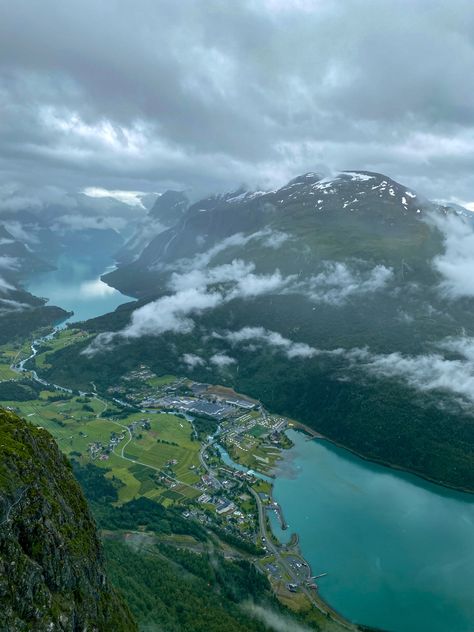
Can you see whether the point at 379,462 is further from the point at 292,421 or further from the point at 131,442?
the point at 131,442

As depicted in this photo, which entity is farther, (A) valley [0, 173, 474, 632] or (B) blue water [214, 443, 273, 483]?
(B) blue water [214, 443, 273, 483]

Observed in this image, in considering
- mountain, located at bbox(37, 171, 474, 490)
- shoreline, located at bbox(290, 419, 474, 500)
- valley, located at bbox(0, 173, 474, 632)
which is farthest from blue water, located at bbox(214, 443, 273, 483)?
mountain, located at bbox(37, 171, 474, 490)

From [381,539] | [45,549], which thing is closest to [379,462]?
[381,539]

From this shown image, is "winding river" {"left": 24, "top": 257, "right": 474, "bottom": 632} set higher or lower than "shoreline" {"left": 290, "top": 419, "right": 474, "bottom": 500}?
lower

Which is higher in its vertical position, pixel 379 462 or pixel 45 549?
pixel 45 549

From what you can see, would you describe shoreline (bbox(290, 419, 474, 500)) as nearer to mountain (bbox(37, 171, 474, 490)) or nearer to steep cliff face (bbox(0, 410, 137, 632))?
mountain (bbox(37, 171, 474, 490))

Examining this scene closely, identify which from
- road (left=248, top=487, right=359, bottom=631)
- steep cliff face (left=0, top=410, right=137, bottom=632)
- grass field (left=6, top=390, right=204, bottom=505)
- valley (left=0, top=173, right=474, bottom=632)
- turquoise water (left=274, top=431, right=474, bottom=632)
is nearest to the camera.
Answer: steep cliff face (left=0, top=410, right=137, bottom=632)

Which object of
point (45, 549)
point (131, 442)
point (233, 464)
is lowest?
point (233, 464)

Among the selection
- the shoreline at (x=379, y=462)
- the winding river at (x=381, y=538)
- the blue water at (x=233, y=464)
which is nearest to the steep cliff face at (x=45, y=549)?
the winding river at (x=381, y=538)
